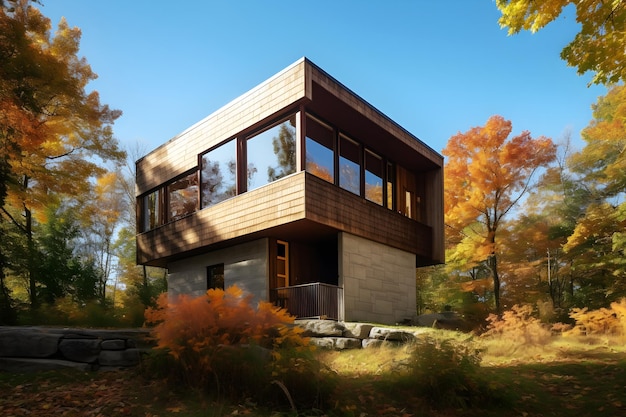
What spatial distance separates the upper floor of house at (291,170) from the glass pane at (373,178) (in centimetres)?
3

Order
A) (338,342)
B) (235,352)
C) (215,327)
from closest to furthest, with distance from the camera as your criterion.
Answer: (235,352) → (215,327) → (338,342)

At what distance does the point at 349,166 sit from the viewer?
14.2 m

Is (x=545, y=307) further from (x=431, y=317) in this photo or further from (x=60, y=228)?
(x=60, y=228)

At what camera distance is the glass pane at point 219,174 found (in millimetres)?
14172

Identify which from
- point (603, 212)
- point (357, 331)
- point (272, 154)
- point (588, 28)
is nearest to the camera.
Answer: point (588, 28)

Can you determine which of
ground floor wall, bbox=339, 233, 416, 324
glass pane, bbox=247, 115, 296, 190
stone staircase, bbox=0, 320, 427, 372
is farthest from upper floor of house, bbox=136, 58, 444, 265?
stone staircase, bbox=0, 320, 427, 372

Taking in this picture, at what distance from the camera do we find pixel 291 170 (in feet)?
40.9

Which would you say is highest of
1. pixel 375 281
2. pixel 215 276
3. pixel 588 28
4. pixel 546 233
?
pixel 588 28

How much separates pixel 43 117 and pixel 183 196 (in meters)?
6.54

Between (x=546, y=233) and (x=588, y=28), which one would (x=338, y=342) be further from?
(x=546, y=233)

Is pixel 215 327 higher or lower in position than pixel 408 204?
lower

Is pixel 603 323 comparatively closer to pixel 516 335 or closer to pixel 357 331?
pixel 516 335

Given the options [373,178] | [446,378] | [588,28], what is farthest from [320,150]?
[446,378]

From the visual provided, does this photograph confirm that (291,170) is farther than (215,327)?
Yes
